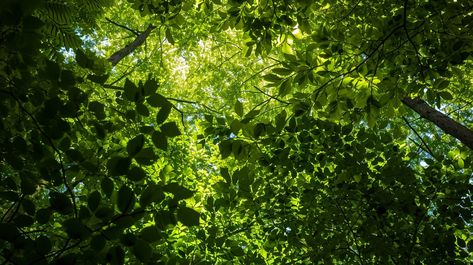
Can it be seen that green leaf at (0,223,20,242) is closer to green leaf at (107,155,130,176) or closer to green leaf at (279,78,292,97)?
green leaf at (107,155,130,176)

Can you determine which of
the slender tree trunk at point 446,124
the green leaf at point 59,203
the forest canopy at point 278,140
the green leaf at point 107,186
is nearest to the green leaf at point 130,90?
the forest canopy at point 278,140

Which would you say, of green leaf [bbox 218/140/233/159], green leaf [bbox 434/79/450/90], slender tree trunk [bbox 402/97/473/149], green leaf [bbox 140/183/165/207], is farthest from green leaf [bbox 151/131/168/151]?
slender tree trunk [bbox 402/97/473/149]

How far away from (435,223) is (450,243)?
0.87ft

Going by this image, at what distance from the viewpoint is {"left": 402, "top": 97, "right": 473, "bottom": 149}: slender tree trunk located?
458cm

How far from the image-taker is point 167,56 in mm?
A: 9617

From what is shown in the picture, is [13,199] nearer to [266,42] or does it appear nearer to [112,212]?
[112,212]

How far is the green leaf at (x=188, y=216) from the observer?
1372mm

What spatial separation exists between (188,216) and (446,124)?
4763 millimetres

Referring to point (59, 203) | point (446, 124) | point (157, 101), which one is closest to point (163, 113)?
point (157, 101)

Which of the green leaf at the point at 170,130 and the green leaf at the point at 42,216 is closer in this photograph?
the green leaf at the point at 42,216

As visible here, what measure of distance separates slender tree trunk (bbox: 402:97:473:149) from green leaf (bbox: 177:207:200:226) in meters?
3.64

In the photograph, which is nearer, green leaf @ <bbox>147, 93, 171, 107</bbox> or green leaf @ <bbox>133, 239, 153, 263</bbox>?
green leaf @ <bbox>133, 239, 153, 263</bbox>

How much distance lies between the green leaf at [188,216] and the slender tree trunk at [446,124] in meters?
3.64

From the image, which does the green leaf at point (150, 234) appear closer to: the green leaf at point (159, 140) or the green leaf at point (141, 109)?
the green leaf at point (159, 140)
